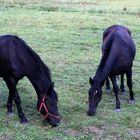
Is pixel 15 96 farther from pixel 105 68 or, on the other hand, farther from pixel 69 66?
pixel 69 66

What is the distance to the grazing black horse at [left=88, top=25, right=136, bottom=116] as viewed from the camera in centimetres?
785

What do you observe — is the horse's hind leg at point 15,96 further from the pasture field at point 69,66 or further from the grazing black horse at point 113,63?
the grazing black horse at point 113,63

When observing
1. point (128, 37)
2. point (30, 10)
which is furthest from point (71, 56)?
point (30, 10)

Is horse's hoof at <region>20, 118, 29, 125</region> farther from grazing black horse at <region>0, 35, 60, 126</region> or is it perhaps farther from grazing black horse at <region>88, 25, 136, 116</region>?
grazing black horse at <region>88, 25, 136, 116</region>

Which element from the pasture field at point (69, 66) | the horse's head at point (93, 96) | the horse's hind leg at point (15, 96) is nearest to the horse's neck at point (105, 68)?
the horse's head at point (93, 96)

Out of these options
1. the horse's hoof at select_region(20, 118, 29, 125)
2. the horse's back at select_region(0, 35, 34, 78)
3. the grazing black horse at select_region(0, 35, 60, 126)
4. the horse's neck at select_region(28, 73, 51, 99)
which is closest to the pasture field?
the horse's hoof at select_region(20, 118, 29, 125)

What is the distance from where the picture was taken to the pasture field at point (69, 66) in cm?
719

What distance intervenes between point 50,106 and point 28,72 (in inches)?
29.1

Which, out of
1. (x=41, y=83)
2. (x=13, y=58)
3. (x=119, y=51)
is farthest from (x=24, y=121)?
(x=119, y=51)

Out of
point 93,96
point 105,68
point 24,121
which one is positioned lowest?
point 24,121

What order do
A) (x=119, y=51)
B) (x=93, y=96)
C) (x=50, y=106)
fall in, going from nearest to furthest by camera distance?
(x=50, y=106), (x=93, y=96), (x=119, y=51)

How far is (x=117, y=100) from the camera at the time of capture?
27.4ft

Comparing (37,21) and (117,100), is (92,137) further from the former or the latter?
(37,21)

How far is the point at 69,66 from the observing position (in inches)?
454
